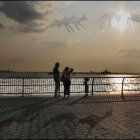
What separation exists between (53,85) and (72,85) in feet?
4.11

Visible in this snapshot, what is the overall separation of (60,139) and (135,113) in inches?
181

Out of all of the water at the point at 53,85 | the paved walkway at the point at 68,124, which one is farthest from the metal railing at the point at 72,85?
the paved walkway at the point at 68,124

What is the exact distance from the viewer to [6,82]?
16.4 metres

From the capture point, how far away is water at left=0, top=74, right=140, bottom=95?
16.4 meters

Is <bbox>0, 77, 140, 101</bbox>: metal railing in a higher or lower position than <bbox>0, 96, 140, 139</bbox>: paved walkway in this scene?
higher

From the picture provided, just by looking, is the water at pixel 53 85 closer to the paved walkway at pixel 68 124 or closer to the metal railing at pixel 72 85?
→ the metal railing at pixel 72 85

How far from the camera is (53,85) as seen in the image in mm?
17281

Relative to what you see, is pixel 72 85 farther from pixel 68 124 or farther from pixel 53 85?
pixel 68 124

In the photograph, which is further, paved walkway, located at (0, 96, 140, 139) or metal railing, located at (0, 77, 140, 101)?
metal railing, located at (0, 77, 140, 101)

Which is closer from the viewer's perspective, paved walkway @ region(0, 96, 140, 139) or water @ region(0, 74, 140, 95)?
paved walkway @ region(0, 96, 140, 139)

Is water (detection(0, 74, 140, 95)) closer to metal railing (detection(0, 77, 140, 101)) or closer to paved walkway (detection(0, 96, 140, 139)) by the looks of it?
metal railing (detection(0, 77, 140, 101))

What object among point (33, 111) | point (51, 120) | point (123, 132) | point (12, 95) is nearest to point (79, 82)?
point (12, 95)

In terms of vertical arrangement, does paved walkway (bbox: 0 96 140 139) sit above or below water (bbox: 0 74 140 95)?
below

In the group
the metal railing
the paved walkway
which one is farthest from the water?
the paved walkway
